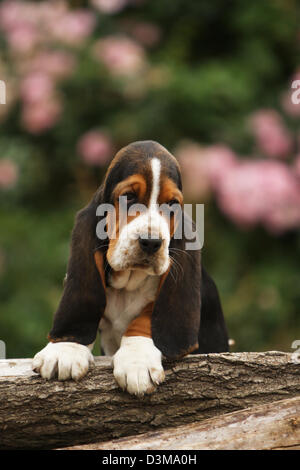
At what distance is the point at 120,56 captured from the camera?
20.7 feet

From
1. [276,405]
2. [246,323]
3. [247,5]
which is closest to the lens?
[276,405]

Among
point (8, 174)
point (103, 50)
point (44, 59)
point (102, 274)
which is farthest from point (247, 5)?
point (102, 274)

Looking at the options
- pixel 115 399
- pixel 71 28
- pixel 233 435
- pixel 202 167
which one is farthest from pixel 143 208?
pixel 71 28

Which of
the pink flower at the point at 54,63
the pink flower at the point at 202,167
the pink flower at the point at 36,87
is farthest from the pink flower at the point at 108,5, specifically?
the pink flower at the point at 202,167

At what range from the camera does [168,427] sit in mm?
3072

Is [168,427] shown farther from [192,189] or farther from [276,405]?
[192,189]

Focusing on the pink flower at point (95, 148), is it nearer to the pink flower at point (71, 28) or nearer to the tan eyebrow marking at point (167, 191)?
the pink flower at point (71, 28)

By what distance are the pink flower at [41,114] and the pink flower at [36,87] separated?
44 millimetres

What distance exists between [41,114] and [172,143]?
118cm

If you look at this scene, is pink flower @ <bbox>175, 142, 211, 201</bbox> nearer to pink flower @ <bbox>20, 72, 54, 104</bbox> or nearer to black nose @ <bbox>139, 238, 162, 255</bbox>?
pink flower @ <bbox>20, 72, 54, 104</bbox>

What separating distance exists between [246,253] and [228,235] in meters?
0.23

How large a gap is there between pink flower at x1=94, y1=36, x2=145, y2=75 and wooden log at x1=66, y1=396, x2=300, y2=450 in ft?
13.1

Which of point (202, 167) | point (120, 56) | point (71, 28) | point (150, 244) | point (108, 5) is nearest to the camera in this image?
point (150, 244)

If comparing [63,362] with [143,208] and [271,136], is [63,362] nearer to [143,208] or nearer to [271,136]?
[143,208]
